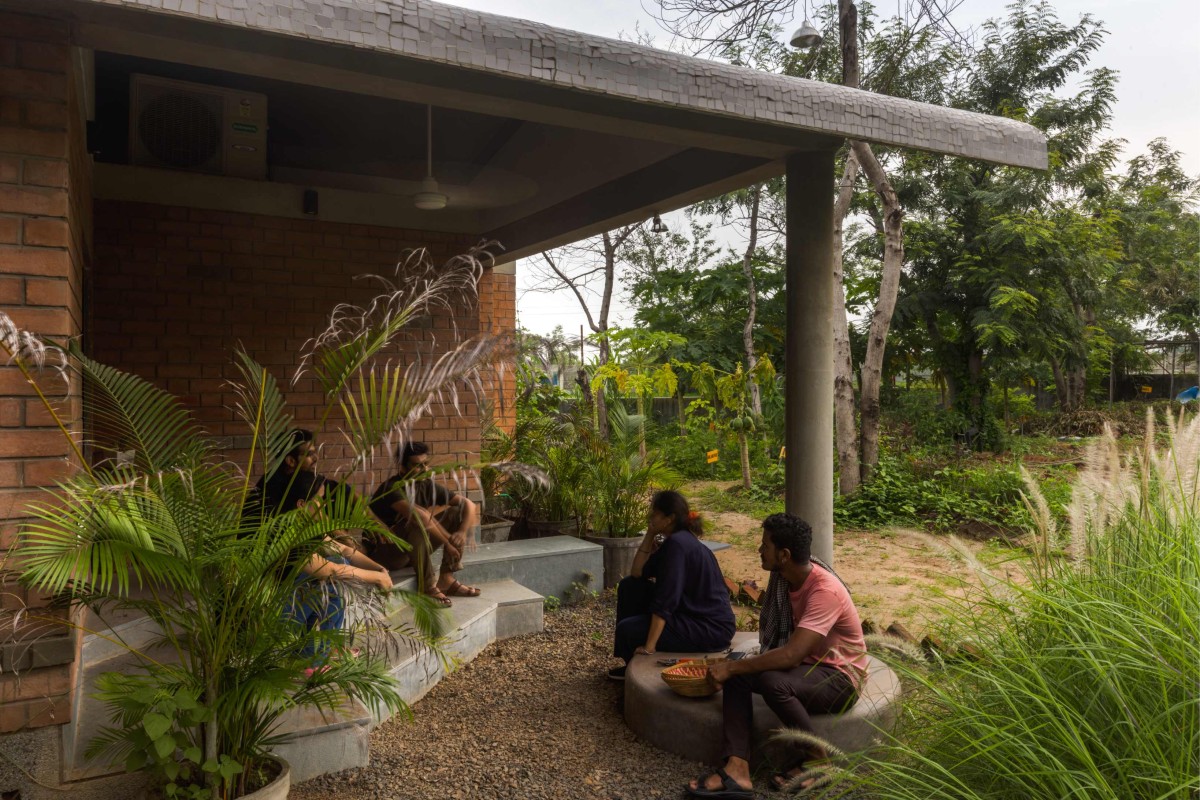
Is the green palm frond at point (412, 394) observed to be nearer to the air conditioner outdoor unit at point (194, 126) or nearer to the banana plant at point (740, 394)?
the air conditioner outdoor unit at point (194, 126)

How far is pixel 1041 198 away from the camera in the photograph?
16.5 metres

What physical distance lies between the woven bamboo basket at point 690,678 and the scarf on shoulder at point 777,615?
269 mm

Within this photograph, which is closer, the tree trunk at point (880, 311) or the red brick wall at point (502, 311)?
the red brick wall at point (502, 311)

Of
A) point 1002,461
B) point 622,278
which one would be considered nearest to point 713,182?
point 1002,461

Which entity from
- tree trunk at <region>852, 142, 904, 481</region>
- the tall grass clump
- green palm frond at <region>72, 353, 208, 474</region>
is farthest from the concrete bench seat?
tree trunk at <region>852, 142, 904, 481</region>

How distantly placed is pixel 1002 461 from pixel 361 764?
13.2 metres

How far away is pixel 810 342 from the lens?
5.55 metres

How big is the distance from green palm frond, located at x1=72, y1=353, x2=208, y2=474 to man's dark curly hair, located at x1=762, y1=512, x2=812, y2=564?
2.56 m

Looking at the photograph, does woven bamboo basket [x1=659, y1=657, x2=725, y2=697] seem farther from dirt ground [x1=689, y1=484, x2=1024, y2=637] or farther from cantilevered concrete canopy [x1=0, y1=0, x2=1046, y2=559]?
dirt ground [x1=689, y1=484, x2=1024, y2=637]

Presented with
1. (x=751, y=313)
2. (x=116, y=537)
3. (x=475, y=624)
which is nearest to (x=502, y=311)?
(x=475, y=624)

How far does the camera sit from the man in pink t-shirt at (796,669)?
3.85m

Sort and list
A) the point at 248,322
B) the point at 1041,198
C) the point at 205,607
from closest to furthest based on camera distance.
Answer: the point at 205,607 < the point at 248,322 < the point at 1041,198

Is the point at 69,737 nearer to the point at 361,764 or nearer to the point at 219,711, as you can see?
the point at 219,711

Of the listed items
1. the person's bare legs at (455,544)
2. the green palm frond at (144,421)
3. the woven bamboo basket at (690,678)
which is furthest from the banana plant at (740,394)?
the green palm frond at (144,421)
